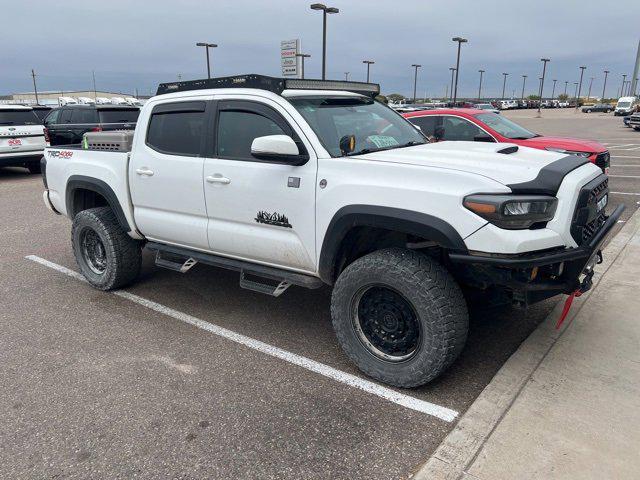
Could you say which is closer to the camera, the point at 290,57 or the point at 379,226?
the point at 379,226

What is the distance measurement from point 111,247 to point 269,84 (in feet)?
7.60

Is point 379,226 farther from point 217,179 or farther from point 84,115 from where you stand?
point 84,115

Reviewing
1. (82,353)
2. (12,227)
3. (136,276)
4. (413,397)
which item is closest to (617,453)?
(413,397)

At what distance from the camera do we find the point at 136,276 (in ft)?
17.1

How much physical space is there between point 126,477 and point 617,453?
2505 mm

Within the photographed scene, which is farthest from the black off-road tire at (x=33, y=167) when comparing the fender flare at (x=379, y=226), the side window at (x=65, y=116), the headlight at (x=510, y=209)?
the headlight at (x=510, y=209)

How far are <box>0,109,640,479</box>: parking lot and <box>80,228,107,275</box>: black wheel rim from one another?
Answer: 25cm

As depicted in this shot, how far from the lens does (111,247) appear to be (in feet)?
16.1

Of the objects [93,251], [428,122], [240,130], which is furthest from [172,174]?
[428,122]

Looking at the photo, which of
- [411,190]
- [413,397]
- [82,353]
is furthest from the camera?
[82,353]

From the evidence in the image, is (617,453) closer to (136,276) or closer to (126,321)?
(126,321)

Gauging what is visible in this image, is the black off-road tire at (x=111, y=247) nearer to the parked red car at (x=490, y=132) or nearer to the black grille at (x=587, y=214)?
the black grille at (x=587, y=214)

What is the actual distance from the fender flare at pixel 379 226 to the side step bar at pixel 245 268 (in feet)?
0.71

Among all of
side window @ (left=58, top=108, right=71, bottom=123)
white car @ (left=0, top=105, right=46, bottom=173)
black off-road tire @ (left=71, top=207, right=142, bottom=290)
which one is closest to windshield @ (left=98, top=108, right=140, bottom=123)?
side window @ (left=58, top=108, right=71, bottom=123)
